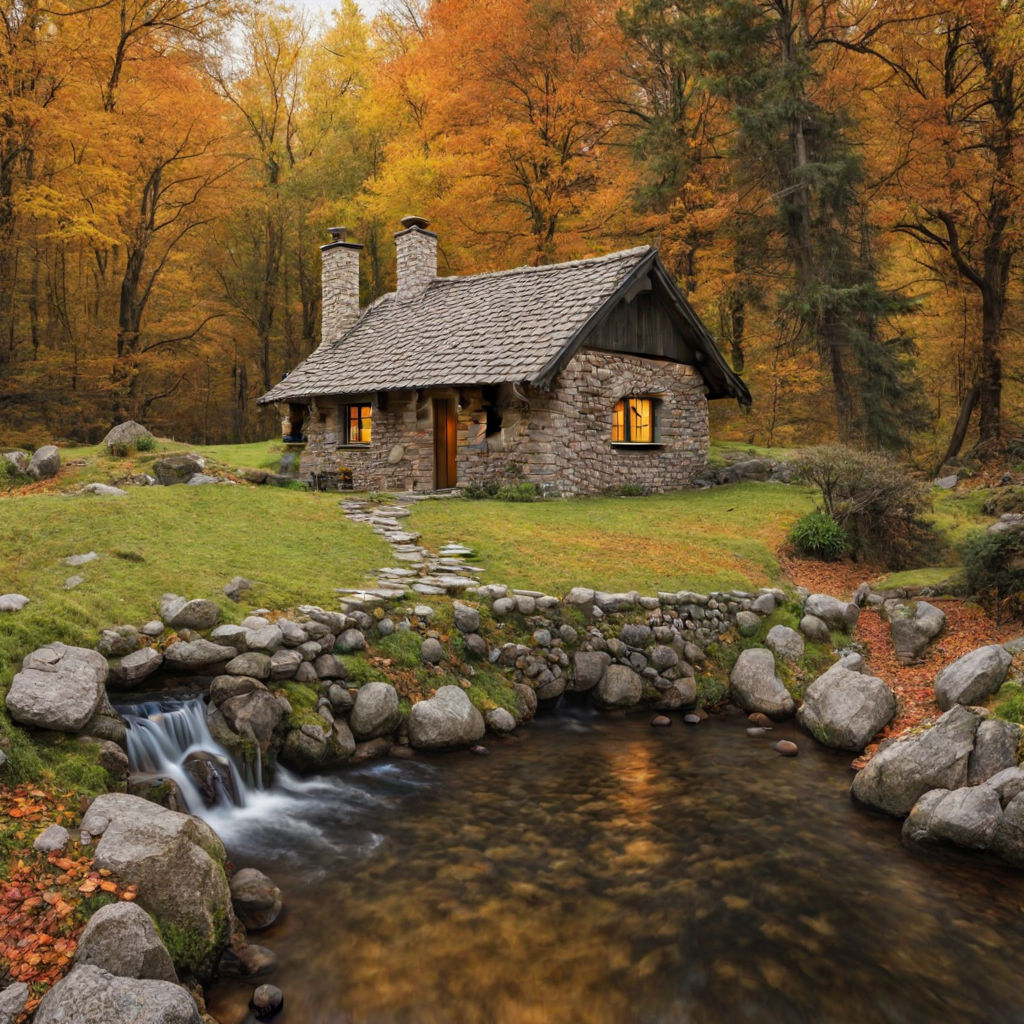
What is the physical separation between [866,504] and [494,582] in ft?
23.1

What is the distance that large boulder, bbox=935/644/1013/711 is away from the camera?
23.7 ft

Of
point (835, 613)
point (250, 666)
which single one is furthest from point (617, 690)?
point (250, 666)

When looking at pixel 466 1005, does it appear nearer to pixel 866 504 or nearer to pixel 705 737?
pixel 705 737

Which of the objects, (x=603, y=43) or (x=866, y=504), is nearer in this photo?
(x=866, y=504)

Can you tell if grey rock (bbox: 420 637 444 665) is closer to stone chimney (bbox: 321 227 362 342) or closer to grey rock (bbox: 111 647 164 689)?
grey rock (bbox: 111 647 164 689)

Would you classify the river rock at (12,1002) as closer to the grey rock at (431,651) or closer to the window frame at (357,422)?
the grey rock at (431,651)

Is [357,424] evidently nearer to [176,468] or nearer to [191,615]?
[176,468]

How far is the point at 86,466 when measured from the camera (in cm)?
1516

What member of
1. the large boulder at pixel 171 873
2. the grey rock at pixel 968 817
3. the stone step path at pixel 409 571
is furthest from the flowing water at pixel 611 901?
the stone step path at pixel 409 571

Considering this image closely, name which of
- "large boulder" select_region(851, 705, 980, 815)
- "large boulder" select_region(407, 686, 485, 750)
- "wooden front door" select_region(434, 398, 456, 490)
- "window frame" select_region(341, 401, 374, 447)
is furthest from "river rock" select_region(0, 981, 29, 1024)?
"window frame" select_region(341, 401, 374, 447)

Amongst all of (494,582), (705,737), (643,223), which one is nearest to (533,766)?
(705,737)

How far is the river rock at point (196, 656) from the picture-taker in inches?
256

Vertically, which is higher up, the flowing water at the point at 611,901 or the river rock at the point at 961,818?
the river rock at the point at 961,818

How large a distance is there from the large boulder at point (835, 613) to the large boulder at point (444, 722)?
4.98 meters
